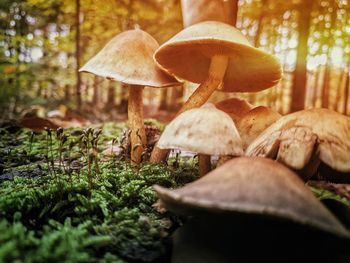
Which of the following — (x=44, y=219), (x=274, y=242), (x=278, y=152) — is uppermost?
(x=278, y=152)

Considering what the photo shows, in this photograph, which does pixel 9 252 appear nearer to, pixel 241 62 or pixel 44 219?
pixel 44 219

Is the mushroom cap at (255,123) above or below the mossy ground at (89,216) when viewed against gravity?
above

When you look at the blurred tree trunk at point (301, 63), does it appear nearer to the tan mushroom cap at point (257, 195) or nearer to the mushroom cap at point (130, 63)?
the mushroom cap at point (130, 63)

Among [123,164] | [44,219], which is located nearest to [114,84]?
[123,164]

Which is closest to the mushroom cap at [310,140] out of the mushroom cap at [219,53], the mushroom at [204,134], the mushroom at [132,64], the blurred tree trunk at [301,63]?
the mushroom at [204,134]

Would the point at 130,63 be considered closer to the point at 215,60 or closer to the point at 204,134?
the point at 215,60

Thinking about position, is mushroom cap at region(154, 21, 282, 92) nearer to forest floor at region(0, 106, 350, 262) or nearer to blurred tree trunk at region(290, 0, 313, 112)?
forest floor at region(0, 106, 350, 262)

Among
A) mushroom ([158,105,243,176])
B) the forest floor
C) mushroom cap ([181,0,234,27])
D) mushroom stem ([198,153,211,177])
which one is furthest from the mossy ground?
mushroom cap ([181,0,234,27])
